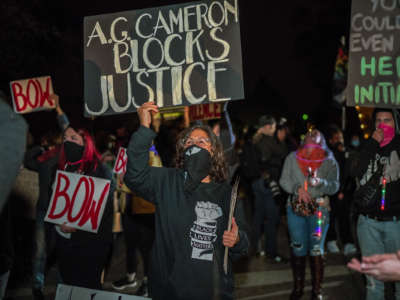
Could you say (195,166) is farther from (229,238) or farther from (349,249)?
(349,249)

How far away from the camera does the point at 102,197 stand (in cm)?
404

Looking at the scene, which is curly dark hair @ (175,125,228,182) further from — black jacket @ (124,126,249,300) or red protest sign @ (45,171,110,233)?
red protest sign @ (45,171,110,233)

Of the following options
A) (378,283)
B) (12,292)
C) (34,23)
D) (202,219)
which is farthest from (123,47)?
(34,23)

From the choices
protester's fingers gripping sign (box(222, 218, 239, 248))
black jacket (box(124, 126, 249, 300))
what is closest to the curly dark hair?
black jacket (box(124, 126, 249, 300))

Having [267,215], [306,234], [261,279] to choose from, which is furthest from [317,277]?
[267,215]

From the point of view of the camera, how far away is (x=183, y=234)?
2.88 m

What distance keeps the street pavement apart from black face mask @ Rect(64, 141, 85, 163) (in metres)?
2.22

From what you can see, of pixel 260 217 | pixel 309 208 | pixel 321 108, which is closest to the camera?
pixel 309 208

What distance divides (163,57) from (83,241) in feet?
6.23

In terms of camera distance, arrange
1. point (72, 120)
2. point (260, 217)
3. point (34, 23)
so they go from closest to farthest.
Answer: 1. point (72, 120)
2. point (260, 217)
3. point (34, 23)

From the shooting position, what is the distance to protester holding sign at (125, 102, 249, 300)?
2.82 m

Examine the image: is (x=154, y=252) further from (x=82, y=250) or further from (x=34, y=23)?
(x=34, y=23)

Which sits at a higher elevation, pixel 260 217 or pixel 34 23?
pixel 34 23

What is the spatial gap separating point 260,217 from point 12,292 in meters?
4.09
